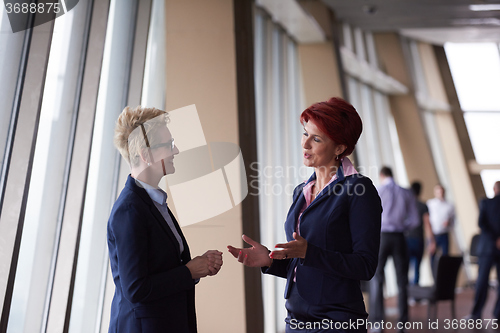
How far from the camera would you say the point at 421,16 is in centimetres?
752

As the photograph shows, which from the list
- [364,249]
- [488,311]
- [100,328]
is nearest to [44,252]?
[100,328]

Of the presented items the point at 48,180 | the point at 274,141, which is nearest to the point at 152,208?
the point at 48,180

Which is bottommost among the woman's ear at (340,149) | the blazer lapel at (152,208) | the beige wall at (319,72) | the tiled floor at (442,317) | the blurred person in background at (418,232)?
the tiled floor at (442,317)

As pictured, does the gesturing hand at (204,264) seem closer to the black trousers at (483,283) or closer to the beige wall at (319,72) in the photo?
the black trousers at (483,283)

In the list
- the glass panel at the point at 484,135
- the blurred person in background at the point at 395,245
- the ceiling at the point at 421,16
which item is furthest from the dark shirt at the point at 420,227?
the glass panel at the point at 484,135

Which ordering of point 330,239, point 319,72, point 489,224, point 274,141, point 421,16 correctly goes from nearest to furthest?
point 330,239 → point 274,141 → point 489,224 → point 319,72 → point 421,16

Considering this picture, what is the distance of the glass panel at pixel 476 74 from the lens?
31.4 ft

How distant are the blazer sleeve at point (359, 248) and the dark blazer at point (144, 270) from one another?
0.47 metres

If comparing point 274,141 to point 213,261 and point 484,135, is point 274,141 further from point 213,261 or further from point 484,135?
point 484,135

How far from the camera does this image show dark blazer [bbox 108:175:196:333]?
1433 mm

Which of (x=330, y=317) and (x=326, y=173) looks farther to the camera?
(x=326, y=173)

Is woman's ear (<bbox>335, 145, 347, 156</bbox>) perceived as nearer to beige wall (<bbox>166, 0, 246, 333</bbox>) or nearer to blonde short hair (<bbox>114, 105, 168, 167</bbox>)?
blonde short hair (<bbox>114, 105, 168, 167</bbox>)

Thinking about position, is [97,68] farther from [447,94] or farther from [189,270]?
[447,94]

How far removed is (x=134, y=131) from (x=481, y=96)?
396 inches
